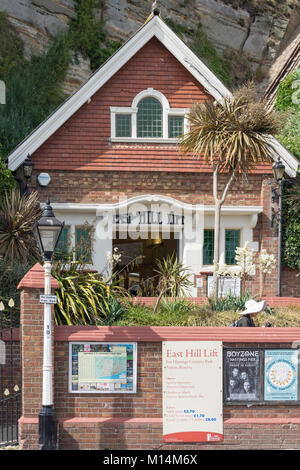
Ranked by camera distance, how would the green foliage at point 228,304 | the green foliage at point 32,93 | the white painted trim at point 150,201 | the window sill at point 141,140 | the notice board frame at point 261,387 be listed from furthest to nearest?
the green foliage at point 32,93 < the window sill at point 141,140 < the white painted trim at point 150,201 < the green foliage at point 228,304 < the notice board frame at point 261,387

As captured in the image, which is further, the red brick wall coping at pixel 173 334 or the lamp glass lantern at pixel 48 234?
the red brick wall coping at pixel 173 334

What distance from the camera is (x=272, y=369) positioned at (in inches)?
435

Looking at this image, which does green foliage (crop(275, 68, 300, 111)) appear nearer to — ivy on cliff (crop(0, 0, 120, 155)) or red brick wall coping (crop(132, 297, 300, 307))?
ivy on cliff (crop(0, 0, 120, 155))

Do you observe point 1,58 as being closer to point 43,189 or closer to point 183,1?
point 183,1

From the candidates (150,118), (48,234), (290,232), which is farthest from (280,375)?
(150,118)

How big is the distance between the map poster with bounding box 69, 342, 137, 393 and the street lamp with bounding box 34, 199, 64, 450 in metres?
0.65

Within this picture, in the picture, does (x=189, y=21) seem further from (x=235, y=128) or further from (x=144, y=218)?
(x=235, y=128)

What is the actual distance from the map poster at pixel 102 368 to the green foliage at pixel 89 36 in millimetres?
21902

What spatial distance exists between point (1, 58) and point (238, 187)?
15417 mm

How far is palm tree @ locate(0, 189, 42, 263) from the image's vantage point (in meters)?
15.0

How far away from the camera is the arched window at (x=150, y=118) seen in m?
18.0

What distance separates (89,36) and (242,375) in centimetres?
2317

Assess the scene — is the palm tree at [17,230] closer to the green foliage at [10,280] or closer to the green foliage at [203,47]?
the green foliage at [10,280]

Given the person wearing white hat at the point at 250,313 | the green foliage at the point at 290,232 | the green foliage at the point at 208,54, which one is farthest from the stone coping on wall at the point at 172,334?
the green foliage at the point at 208,54
